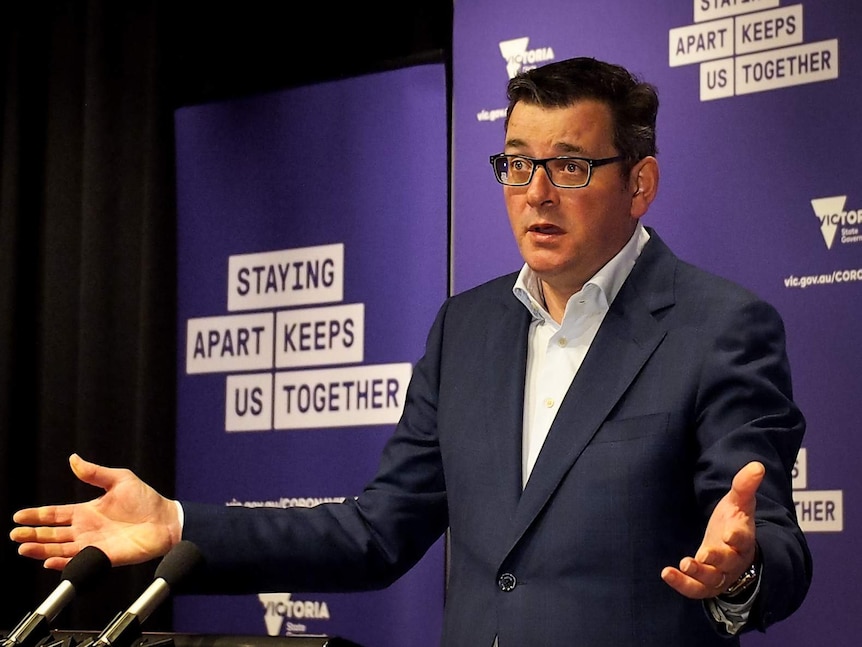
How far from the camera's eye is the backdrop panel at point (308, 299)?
393 cm

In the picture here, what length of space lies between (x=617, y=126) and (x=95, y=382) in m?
2.70

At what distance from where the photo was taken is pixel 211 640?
2.09 meters

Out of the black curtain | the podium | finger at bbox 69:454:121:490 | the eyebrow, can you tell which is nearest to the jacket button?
the podium

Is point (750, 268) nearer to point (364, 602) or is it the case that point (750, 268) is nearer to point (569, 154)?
point (569, 154)

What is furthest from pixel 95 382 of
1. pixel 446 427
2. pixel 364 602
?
pixel 446 427

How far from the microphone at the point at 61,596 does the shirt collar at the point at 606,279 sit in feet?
3.37

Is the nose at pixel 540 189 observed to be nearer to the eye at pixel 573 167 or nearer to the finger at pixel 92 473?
the eye at pixel 573 167

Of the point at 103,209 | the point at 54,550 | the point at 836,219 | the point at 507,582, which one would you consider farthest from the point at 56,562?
the point at 103,209

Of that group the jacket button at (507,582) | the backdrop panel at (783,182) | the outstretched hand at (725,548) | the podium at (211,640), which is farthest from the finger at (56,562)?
the backdrop panel at (783,182)

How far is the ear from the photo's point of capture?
259 centimetres

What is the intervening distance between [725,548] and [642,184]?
3.32ft

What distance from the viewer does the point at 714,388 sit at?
2.22 m

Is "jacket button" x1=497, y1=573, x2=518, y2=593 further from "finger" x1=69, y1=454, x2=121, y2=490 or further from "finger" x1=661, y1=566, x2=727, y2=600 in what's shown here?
"finger" x1=69, y1=454, x2=121, y2=490

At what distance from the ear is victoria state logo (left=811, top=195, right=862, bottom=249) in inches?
28.1
